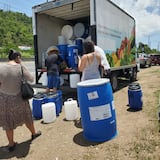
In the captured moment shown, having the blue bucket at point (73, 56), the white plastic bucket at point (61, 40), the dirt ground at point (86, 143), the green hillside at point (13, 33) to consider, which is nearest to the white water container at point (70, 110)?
the dirt ground at point (86, 143)

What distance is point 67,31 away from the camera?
944cm

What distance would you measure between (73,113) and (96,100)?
1.69 m

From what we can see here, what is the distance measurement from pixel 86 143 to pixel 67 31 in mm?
5872

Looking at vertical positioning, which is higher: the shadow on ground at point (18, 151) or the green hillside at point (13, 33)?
the green hillside at point (13, 33)

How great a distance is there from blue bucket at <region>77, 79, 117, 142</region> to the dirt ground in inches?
6.6

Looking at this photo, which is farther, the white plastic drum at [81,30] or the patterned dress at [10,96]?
the white plastic drum at [81,30]

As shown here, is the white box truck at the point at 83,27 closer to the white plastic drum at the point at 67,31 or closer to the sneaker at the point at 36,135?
the white plastic drum at the point at 67,31

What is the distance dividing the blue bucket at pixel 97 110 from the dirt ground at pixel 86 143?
0.55 feet

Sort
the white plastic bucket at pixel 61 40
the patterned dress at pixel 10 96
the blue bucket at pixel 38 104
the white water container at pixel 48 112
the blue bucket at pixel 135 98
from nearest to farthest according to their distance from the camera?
the patterned dress at pixel 10 96 → the white water container at pixel 48 112 → the blue bucket at pixel 38 104 → the blue bucket at pixel 135 98 → the white plastic bucket at pixel 61 40

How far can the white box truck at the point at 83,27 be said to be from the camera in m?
7.58

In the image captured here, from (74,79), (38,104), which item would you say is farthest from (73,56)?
(38,104)

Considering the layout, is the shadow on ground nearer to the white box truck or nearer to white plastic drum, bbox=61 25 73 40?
the white box truck

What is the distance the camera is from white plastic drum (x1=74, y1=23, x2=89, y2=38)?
931 cm

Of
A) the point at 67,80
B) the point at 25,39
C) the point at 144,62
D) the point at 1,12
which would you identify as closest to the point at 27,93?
the point at 67,80
